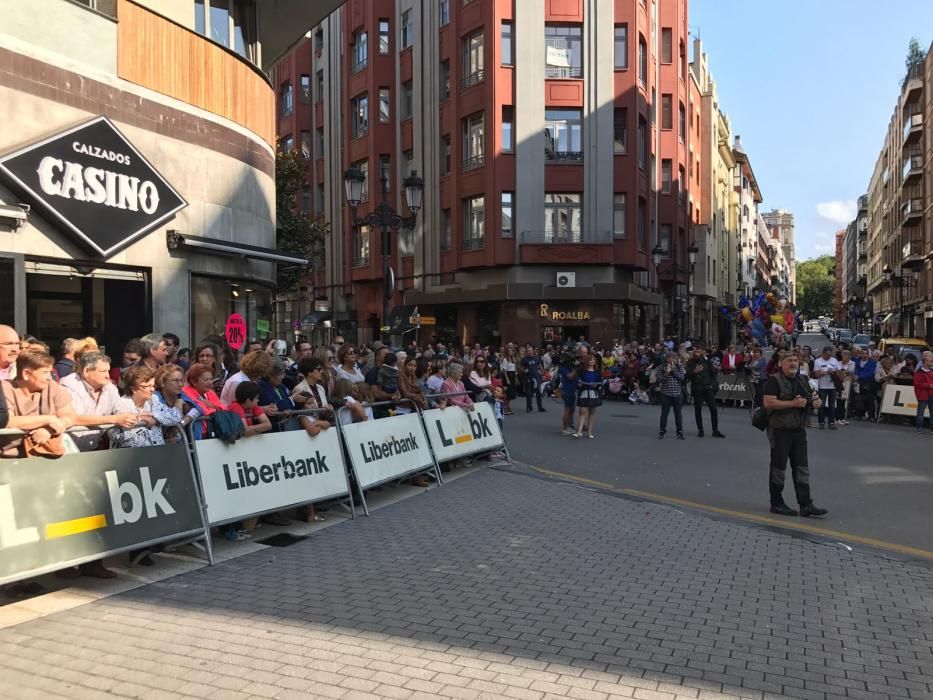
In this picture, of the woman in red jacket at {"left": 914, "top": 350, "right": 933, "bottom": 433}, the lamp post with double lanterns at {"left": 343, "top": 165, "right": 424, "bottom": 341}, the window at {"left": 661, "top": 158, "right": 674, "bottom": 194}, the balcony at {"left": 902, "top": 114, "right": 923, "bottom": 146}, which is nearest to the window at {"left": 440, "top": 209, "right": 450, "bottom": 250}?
the window at {"left": 661, "top": 158, "right": 674, "bottom": 194}

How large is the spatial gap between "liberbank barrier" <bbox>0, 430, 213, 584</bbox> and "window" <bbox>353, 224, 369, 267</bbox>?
34.7 meters

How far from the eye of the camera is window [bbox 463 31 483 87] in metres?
32.6

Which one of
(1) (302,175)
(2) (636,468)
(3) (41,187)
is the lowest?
(2) (636,468)

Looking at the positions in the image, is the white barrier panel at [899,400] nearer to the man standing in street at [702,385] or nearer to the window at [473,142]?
the man standing in street at [702,385]

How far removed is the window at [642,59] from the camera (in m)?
34.2

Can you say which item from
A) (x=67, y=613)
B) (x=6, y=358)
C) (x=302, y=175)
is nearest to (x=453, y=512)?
(x=67, y=613)

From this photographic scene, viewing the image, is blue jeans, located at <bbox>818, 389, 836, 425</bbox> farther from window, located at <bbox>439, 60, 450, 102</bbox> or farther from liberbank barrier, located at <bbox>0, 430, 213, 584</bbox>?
window, located at <bbox>439, 60, 450, 102</bbox>

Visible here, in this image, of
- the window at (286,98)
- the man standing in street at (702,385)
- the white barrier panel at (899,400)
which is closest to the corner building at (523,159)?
the window at (286,98)

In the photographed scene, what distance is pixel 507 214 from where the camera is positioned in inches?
1262

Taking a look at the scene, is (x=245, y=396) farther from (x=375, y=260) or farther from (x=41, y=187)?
(x=375, y=260)

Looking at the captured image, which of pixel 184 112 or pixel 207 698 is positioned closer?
pixel 207 698

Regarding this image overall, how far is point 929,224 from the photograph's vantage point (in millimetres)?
52688

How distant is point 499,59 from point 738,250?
179 ft

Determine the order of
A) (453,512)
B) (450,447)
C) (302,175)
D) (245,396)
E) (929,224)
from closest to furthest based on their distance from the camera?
1. (245,396)
2. (453,512)
3. (450,447)
4. (302,175)
5. (929,224)
